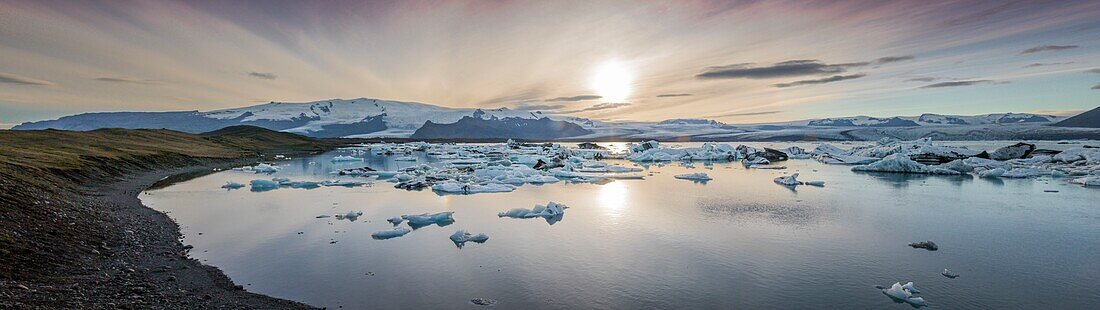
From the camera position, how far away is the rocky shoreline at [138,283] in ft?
21.4

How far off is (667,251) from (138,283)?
30.6 ft

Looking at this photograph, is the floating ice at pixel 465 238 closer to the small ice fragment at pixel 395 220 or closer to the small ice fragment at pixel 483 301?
the small ice fragment at pixel 395 220

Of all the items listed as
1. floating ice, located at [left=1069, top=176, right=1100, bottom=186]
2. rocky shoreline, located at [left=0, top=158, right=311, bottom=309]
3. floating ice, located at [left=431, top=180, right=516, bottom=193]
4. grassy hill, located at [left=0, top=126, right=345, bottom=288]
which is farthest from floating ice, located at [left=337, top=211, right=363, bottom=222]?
floating ice, located at [left=1069, top=176, right=1100, bottom=186]

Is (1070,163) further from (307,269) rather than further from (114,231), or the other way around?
(114,231)

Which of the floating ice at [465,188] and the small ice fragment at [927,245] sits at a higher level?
the floating ice at [465,188]

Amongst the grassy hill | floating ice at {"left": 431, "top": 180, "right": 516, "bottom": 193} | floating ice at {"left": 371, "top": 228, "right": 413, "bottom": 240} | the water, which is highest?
the grassy hill

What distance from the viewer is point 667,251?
11016 millimetres

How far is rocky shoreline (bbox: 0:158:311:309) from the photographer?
21.4ft

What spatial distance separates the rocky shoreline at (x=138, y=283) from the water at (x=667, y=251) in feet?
1.59

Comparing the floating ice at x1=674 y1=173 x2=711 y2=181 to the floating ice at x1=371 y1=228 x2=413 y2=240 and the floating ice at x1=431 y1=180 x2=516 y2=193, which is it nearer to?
the floating ice at x1=431 y1=180 x2=516 y2=193

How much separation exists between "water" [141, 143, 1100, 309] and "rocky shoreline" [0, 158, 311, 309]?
0.48 meters

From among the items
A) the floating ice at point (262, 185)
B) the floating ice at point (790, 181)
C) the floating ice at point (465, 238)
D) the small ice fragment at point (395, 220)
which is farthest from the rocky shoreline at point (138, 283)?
the floating ice at point (790, 181)

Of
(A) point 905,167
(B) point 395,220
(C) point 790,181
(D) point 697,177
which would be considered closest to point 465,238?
(B) point 395,220

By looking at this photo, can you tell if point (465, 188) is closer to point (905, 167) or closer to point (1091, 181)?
point (905, 167)
